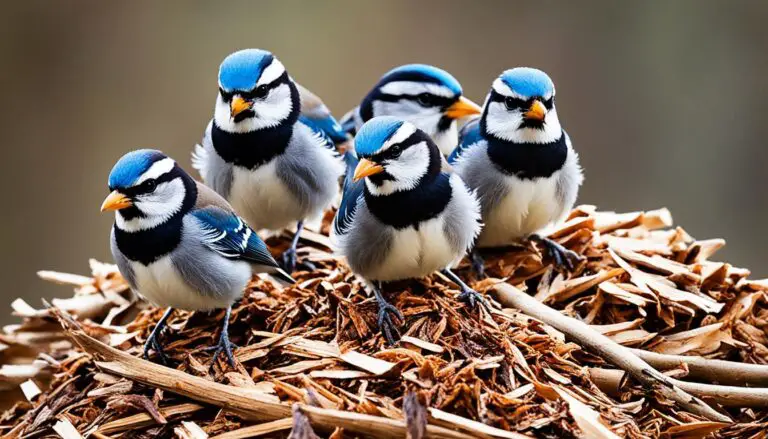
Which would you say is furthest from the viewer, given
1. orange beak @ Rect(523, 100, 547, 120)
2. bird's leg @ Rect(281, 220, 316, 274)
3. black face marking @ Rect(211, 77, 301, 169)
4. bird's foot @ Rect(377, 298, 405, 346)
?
bird's leg @ Rect(281, 220, 316, 274)

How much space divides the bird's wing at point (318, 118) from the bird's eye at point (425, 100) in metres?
0.51

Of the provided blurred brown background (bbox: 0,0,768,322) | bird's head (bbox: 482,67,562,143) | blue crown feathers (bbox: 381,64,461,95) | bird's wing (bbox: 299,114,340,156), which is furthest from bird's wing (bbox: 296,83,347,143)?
blurred brown background (bbox: 0,0,768,322)

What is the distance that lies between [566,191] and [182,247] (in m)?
1.94

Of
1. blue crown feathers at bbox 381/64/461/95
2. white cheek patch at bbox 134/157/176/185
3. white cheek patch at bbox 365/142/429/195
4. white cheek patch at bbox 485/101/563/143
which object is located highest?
blue crown feathers at bbox 381/64/461/95

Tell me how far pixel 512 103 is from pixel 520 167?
325 mm

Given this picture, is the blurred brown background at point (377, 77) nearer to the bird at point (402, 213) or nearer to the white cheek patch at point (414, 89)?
the white cheek patch at point (414, 89)

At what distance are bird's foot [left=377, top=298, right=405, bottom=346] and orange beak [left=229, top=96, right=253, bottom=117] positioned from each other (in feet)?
4.09

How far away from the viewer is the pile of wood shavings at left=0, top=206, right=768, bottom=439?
3.39m

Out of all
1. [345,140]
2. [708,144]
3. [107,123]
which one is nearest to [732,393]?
[345,140]

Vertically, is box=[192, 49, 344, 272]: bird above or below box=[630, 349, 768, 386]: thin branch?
above

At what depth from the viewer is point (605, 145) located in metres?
8.58

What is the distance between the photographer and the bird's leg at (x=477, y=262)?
15.5ft

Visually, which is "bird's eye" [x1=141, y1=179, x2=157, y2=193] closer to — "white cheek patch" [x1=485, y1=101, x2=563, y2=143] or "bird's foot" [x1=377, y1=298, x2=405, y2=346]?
"bird's foot" [x1=377, y1=298, x2=405, y2=346]

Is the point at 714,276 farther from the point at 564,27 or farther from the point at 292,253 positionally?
the point at 564,27
